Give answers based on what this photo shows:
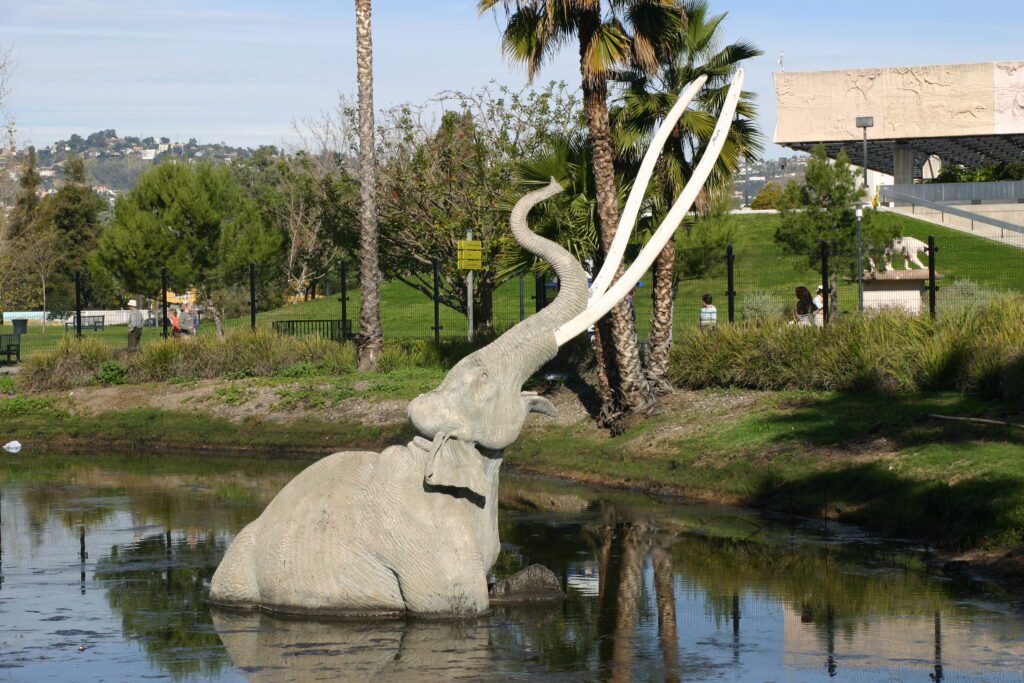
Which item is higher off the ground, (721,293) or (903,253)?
(903,253)

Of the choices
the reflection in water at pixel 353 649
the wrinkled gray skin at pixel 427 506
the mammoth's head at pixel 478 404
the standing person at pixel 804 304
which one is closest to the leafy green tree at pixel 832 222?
the standing person at pixel 804 304

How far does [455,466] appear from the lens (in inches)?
343

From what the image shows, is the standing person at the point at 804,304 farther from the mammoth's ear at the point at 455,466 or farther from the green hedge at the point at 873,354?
the mammoth's ear at the point at 455,466

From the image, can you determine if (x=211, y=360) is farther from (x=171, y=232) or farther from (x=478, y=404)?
(x=171, y=232)

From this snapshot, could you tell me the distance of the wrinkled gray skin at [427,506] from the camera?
8.77 metres

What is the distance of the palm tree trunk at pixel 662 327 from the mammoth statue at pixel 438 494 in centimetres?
1034

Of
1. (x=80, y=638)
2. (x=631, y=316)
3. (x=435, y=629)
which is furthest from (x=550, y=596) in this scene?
(x=631, y=316)

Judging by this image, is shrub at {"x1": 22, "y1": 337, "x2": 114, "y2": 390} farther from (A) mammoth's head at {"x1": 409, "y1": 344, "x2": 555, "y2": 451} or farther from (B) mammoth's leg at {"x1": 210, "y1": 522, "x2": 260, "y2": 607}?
(A) mammoth's head at {"x1": 409, "y1": 344, "x2": 555, "y2": 451}

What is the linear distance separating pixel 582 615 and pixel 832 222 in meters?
32.4

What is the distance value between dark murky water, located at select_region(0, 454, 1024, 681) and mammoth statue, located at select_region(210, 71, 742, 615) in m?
0.25

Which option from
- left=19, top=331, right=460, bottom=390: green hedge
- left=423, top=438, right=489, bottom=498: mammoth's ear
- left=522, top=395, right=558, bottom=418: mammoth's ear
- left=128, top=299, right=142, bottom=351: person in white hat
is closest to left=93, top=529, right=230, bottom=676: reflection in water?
left=423, top=438, right=489, bottom=498: mammoth's ear

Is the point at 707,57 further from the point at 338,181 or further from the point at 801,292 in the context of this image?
the point at 338,181

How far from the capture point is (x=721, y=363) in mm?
19656

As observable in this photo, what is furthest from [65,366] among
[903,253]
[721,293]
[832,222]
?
[721,293]
